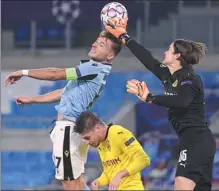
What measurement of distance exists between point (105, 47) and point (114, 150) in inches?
37.9

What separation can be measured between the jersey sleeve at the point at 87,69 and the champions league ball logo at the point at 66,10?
9.56 meters

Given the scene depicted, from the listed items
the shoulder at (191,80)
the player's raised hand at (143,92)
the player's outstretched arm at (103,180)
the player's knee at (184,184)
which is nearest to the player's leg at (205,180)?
the player's knee at (184,184)

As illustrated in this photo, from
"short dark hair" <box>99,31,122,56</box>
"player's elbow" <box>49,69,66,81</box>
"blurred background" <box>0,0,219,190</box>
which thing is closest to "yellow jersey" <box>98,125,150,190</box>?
"player's elbow" <box>49,69,66,81</box>

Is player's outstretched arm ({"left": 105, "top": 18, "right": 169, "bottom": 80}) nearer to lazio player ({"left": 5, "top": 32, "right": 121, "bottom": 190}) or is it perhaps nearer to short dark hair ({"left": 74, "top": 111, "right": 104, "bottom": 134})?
lazio player ({"left": 5, "top": 32, "right": 121, "bottom": 190})

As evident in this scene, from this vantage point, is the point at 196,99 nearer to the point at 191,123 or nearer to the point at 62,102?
the point at 191,123

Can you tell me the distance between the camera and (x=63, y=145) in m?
6.95

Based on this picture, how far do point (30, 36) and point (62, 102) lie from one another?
9.88 metres

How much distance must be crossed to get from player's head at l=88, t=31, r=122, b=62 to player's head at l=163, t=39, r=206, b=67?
724mm

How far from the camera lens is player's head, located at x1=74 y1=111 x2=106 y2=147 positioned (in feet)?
21.9

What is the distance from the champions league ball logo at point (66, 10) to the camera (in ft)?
53.9

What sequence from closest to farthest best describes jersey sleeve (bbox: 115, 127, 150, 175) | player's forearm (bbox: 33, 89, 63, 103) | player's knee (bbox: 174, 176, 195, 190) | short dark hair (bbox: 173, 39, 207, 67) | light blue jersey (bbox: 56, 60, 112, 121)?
1. player's knee (bbox: 174, 176, 195, 190)
2. short dark hair (bbox: 173, 39, 207, 67)
3. jersey sleeve (bbox: 115, 127, 150, 175)
4. light blue jersey (bbox: 56, 60, 112, 121)
5. player's forearm (bbox: 33, 89, 63, 103)

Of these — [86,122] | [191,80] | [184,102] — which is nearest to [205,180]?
[184,102]

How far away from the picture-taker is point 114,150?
267 inches

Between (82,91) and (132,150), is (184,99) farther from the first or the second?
(82,91)
